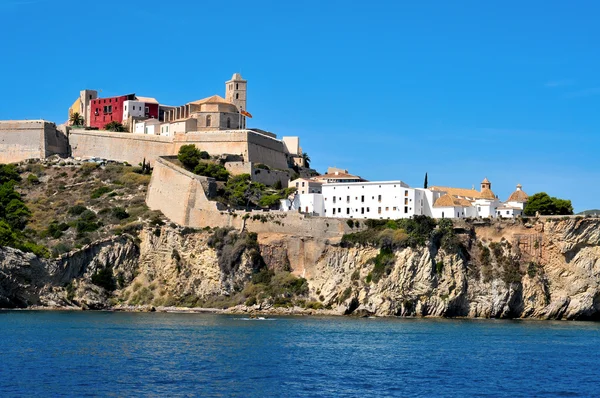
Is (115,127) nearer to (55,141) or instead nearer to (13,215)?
(55,141)

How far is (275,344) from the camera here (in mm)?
41312

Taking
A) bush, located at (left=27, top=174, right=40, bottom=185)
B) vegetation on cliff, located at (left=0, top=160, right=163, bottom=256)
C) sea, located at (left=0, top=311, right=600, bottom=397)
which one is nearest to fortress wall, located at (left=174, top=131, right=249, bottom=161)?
vegetation on cliff, located at (left=0, top=160, right=163, bottom=256)

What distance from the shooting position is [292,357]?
37406 mm

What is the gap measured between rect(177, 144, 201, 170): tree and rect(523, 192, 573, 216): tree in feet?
76.1

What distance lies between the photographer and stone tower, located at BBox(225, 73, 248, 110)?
80.9 metres

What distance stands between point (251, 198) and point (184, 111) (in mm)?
16364

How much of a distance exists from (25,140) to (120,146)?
7.73m

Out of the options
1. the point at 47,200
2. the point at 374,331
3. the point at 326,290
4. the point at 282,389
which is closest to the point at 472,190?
the point at 326,290

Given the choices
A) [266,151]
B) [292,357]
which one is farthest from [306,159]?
[292,357]

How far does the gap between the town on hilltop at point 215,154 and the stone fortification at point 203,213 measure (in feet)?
0.31

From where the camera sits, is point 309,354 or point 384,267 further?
point 384,267

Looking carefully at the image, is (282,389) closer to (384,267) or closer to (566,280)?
(384,267)

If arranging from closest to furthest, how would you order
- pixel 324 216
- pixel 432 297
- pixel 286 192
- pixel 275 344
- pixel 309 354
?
1. pixel 309 354
2. pixel 275 344
3. pixel 432 297
4. pixel 324 216
5. pixel 286 192

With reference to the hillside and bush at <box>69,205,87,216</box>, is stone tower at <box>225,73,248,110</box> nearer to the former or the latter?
the hillside
